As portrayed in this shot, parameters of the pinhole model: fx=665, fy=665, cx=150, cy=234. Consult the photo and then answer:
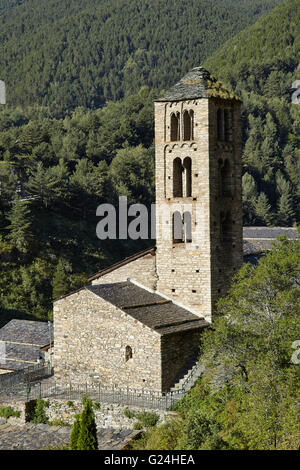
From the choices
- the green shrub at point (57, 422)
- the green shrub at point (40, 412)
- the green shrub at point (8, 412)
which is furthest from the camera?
the green shrub at point (8, 412)

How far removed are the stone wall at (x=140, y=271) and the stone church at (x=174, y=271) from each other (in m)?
0.04

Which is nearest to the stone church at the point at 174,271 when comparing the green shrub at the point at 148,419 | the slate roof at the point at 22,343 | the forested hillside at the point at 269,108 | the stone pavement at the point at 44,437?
the green shrub at the point at 148,419

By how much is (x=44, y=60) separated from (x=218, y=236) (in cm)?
11412

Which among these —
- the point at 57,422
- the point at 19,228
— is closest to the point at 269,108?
the point at 19,228

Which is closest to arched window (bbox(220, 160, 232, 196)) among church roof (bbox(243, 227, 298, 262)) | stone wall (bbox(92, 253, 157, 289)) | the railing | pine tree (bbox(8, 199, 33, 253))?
stone wall (bbox(92, 253, 157, 289))

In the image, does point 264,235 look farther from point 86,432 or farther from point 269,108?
point 269,108

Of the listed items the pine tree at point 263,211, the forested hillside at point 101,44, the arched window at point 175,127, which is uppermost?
the forested hillside at point 101,44

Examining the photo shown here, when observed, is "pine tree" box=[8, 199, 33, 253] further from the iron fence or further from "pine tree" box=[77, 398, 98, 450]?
"pine tree" box=[77, 398, 98, 450]

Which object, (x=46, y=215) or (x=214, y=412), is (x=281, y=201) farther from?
(x=214, y=412)

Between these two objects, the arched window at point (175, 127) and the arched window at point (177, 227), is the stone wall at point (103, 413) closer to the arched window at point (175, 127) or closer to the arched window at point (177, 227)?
the arched window at point (177, 227)

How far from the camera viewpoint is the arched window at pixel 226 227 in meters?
27.1

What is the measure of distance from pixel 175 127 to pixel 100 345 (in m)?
9.26

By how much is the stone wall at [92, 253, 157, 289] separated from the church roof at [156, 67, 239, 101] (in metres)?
6.60

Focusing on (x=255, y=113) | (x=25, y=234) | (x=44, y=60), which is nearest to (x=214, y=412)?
(x=25, y=234)
